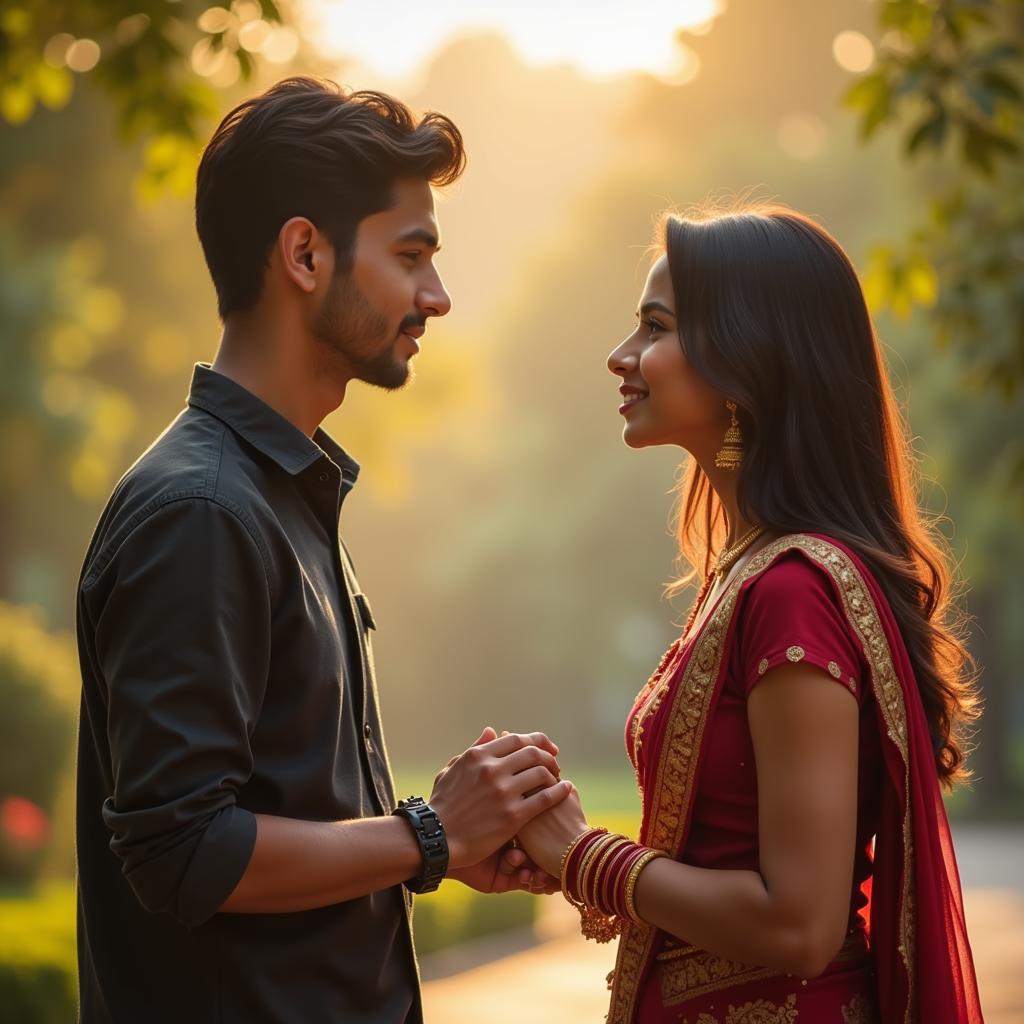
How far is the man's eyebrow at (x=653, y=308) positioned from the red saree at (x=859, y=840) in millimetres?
637

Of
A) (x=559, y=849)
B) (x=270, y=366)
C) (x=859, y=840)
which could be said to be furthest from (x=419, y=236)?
(x=859, y=840)

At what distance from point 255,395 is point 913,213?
21.6m

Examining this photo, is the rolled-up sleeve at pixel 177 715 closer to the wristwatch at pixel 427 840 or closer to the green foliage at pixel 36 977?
the wristwatch at pixel 427 840

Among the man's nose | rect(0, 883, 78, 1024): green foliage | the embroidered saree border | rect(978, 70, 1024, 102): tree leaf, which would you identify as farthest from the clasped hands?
rect(0, 883, 78, 1024): green foliage

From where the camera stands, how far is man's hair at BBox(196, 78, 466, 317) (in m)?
2.96

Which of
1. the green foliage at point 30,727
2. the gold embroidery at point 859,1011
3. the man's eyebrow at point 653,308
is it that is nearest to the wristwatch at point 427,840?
the gold embroidery at point 859,1011

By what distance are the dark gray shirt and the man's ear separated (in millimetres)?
270

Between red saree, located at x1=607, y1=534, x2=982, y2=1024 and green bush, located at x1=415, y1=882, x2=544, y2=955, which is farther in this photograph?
green bush, located at x1=415, y1=882, x2=544, y2=955

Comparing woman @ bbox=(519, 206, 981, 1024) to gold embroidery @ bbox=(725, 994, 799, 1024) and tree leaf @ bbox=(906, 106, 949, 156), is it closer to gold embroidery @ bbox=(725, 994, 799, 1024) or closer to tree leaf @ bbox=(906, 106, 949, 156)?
gold embroidery @ bbox=(725, 994, 799, 1024)

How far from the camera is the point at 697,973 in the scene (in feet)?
9.68

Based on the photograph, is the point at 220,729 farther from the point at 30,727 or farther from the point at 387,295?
the point at 30,727

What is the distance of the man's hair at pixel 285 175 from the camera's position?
2.96 metres

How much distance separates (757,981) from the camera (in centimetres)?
288

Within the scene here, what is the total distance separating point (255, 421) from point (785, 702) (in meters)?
1.21
